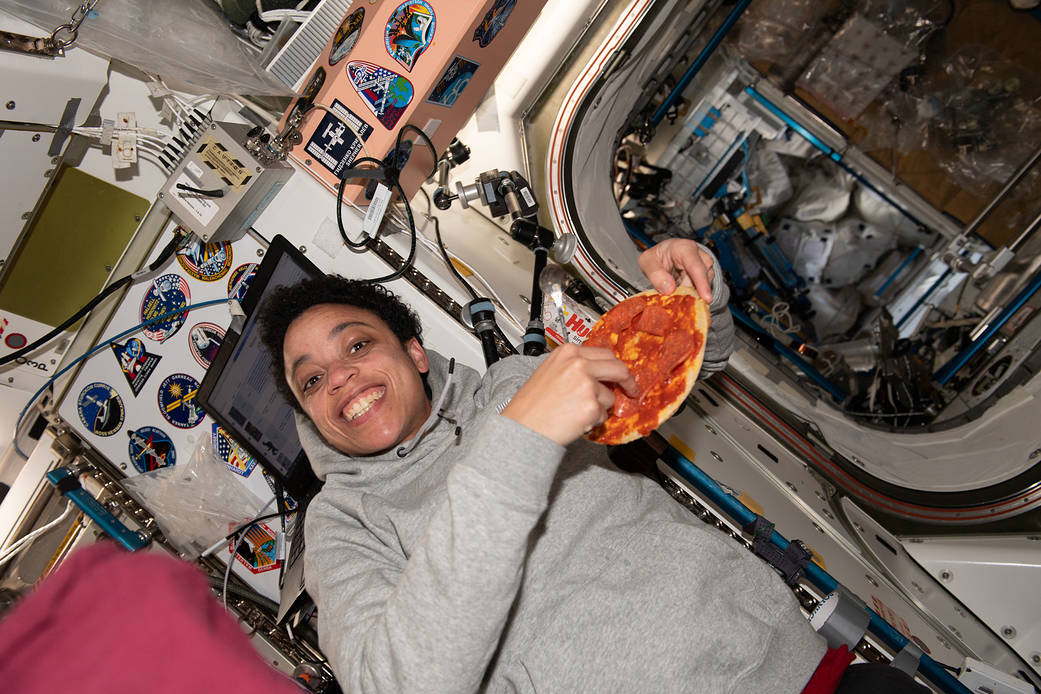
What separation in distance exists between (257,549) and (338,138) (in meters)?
1.36

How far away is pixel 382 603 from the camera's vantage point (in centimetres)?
119

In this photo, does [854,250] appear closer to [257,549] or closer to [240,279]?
[240,279]

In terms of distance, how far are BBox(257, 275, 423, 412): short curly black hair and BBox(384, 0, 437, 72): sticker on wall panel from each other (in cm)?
68

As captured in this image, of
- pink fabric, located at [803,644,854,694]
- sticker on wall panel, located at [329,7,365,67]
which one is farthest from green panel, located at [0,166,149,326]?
pink fabric, located at [803,644,854,694]

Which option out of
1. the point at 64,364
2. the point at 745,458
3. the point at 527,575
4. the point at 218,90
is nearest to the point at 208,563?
the point at 64,364

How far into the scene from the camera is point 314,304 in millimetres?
1683

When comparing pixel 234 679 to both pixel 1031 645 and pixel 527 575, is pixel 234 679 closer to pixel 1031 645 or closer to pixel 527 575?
pixel 527 575

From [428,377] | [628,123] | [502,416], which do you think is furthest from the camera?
[628,123]

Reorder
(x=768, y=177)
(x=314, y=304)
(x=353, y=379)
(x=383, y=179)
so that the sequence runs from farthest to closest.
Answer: (x=768, y=177) → (x=383, y=179) → (x=314, y=304) → (x=353, y=379)

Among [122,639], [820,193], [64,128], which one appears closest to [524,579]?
[122,639]

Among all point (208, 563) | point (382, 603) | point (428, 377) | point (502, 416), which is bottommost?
point (208, 563)

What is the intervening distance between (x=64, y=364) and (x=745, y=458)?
2.38m

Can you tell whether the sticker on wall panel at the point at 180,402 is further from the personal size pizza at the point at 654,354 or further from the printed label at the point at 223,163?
the personal size pizza at the point at 654,354

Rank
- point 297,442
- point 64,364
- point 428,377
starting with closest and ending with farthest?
point 428,377 → point 297,442 → point 64,364
